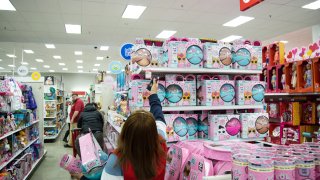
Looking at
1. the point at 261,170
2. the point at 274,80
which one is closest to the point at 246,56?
the point at 261,170

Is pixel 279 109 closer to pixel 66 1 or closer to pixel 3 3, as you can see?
pixel 66 1

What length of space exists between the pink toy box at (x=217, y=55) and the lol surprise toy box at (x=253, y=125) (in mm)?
579

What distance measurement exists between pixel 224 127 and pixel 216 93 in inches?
14.3

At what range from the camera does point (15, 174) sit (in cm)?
449

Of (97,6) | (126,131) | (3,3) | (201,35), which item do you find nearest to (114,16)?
(97,6)

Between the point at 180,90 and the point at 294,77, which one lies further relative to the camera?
the point at 294,77

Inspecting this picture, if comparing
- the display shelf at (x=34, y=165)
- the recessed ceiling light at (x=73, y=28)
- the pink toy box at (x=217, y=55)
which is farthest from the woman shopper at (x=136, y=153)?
the recessed ceiling light at (x=73, y=28)

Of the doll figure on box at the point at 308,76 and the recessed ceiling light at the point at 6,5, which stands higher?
the recessed ceiling light at the point at 6,5

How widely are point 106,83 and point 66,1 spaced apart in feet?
7.44

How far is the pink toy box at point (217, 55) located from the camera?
9.06 ft

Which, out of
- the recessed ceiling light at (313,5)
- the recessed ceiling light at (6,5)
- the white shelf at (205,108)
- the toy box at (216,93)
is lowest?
the white shelf at (205,108)

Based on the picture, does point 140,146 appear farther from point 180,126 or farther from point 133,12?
point 133,12

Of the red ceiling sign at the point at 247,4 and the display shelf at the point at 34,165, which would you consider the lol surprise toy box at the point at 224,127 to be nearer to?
the red ceiling sign at the point at 247,4

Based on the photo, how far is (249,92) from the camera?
2930 millimetres
